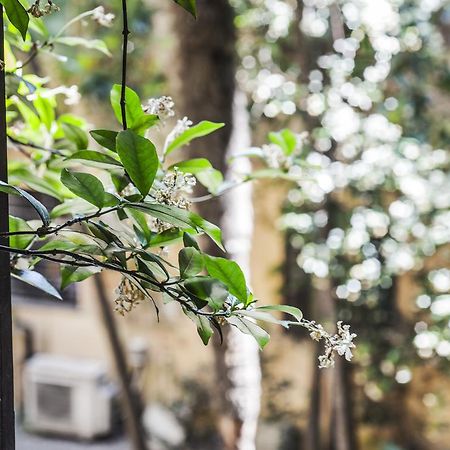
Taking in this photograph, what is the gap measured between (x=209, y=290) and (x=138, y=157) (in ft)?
0.34

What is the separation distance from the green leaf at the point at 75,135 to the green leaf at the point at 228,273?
306 mm

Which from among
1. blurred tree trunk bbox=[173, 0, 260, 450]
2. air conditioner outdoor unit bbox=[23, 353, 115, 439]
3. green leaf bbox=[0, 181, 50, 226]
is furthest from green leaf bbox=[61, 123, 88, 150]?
air conditioner outdoor unit bbox=[23, 353, 115, 439]

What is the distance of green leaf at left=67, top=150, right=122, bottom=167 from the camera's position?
0.51m

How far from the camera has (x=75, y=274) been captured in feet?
1.80

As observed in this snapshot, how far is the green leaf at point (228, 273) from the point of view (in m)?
0.47

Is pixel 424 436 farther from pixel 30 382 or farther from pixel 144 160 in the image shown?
pixel 144 160

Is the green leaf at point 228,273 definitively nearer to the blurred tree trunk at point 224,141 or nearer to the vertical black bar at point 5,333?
the vertical black bar at point 5,333

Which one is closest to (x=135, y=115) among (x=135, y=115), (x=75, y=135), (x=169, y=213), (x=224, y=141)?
(x=135, y=115)

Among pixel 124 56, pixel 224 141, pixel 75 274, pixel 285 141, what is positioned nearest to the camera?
pixel 124 56

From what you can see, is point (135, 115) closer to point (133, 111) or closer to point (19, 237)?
point (133, 111)

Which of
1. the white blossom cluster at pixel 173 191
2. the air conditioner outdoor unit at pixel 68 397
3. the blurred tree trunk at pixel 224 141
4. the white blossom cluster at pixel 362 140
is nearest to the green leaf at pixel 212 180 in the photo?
the white blossom cluster at pixel 173 191

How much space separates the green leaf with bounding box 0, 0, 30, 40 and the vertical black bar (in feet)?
0.08

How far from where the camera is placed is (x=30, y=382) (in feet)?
13.6

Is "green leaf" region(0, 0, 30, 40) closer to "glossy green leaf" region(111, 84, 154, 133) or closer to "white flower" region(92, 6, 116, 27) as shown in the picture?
"glossy green leaf" region(111, 84, 154, 133)
